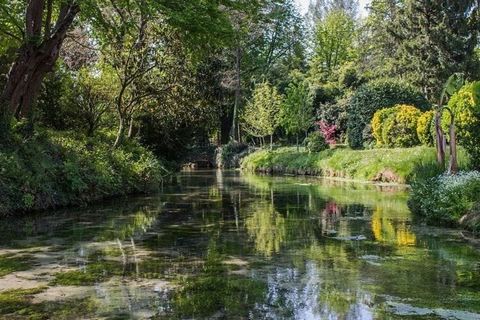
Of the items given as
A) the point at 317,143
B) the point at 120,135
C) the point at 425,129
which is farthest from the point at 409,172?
the point at 317,143

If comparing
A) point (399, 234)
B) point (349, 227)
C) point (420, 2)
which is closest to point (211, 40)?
point (349, 227)

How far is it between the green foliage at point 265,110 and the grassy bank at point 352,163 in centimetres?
270

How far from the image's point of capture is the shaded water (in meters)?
5.88

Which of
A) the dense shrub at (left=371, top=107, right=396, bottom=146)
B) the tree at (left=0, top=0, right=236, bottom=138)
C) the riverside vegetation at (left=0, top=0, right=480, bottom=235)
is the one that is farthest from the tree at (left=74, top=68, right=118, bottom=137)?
the dense shrub at (left=371, top=107, right=396, bottom=146)

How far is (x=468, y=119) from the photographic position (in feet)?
47.8

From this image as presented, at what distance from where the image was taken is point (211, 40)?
55.6ft

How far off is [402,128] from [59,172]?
18.0 m

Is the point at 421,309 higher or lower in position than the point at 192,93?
lower

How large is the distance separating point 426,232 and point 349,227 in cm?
171

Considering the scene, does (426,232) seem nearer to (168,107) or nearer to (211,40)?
(211,40)

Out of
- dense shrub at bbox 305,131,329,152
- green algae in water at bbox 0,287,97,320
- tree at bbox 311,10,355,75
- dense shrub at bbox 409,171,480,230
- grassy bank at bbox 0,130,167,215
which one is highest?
tree at bbox 311,10,355,75

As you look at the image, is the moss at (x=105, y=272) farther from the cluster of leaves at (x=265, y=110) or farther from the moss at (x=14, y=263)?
the cluster of leaves at (x=265, y=110)

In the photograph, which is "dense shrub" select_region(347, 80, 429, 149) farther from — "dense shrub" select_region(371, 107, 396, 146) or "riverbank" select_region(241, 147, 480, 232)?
"dense shrub" select_region(371, 107, 396, 146)

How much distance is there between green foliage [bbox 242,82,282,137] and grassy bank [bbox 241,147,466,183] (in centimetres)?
270
